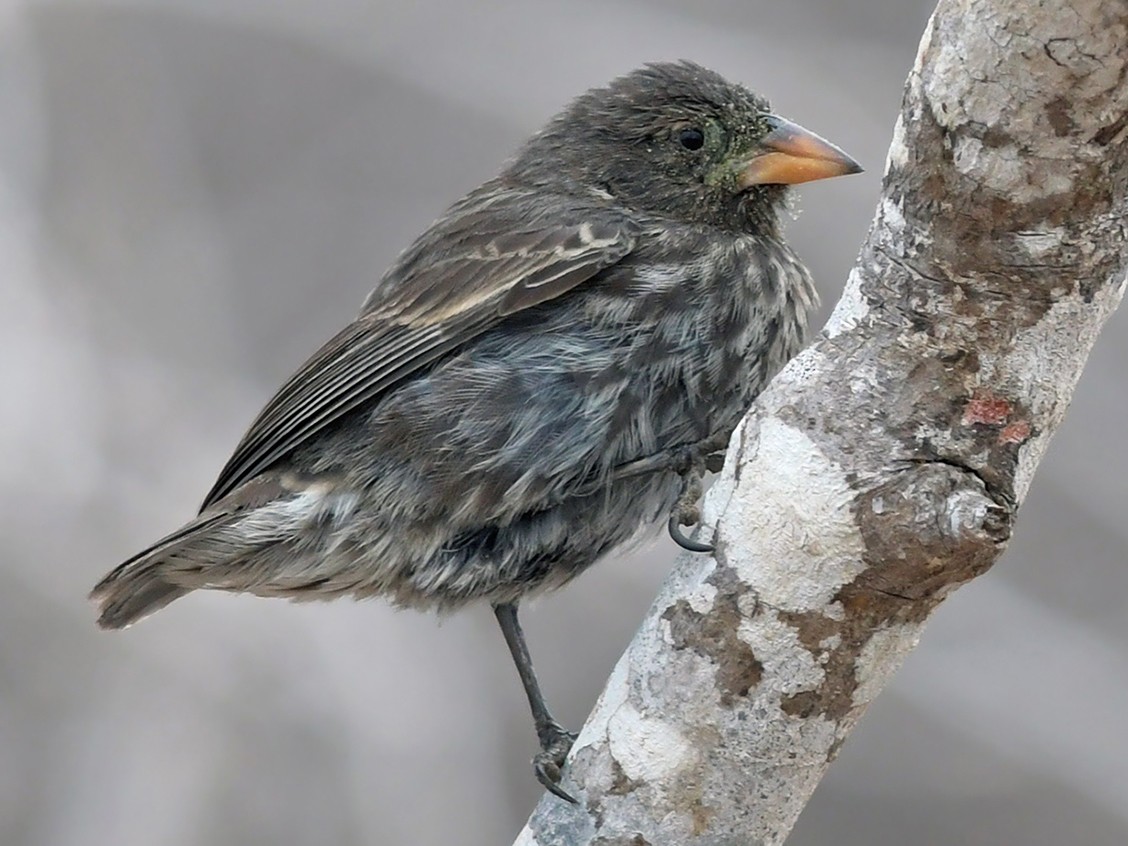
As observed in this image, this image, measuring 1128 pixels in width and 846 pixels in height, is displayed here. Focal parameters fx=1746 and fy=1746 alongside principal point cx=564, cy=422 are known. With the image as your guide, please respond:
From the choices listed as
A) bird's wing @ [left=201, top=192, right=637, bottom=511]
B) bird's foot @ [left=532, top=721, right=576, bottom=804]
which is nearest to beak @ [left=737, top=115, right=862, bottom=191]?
bird's wing @ [left=201, top=192, right=637, bottom=511]

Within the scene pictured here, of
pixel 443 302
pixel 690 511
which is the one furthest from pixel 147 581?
pixel 690 511

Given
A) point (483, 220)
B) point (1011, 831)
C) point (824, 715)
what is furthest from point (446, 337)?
point (1011, 831)

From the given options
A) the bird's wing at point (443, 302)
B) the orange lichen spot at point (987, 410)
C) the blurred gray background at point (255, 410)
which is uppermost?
the orange lichen spot at point (987, 410)

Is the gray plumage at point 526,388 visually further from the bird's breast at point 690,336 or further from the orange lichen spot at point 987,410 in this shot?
the orange lichen spot at point 987,410

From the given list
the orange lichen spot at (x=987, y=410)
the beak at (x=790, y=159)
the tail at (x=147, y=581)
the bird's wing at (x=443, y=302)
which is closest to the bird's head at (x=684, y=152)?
the beak at (x=790, y=159)

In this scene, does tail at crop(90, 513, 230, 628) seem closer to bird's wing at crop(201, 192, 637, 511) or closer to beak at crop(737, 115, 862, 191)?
bird's wing at crop(201, 192, 637, 511)

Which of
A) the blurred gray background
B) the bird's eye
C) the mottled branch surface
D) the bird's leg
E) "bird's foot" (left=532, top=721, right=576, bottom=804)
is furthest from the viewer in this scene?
the blurred gray background

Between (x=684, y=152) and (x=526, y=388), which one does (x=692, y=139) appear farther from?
(x=526, y=388)

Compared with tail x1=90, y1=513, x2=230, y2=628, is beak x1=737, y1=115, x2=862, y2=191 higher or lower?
higher
